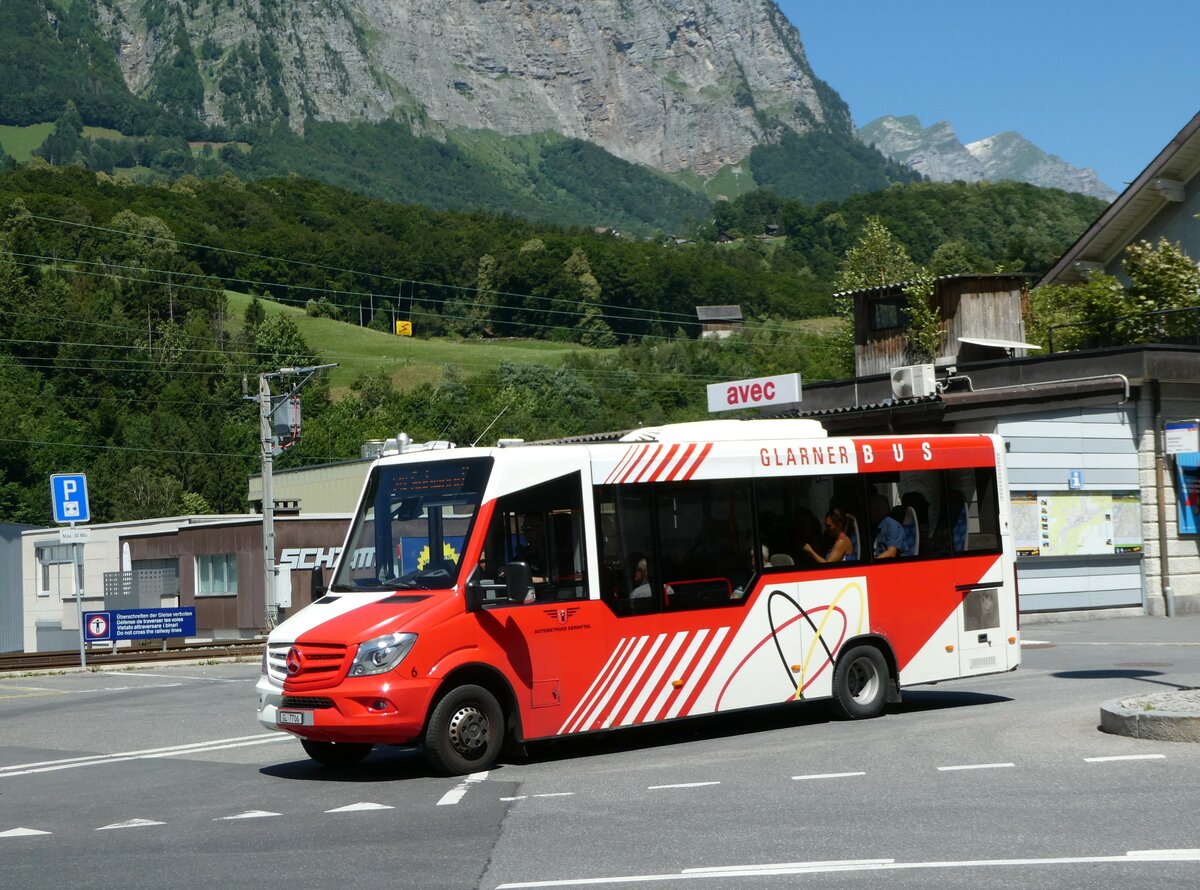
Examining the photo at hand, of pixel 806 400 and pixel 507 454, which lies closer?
pixel 507 454

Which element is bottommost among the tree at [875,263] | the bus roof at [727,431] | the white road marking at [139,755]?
the white road marking at [139,755]

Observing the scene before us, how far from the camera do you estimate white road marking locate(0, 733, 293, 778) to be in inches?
571

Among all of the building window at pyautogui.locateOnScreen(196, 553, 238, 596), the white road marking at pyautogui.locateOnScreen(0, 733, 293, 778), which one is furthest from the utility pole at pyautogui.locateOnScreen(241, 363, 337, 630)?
the white road marking at pyautogui.locateOnScreen(0, 733, 293, 778)

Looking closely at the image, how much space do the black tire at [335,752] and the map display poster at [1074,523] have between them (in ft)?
56.3

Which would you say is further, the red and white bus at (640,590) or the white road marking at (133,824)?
the red and white bus at (640,590)

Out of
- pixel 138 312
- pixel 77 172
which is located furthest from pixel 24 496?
pixel 77 172

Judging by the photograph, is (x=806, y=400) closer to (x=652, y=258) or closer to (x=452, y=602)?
(x=452, y=602)

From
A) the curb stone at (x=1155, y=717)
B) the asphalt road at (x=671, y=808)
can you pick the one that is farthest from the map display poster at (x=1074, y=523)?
the curb stone at (x=1155, y=717)

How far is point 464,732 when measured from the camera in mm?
12289

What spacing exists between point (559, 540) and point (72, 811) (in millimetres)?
4398

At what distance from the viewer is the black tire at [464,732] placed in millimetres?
12086

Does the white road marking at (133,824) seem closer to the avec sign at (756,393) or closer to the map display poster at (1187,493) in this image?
the map display poster at (1187,493)

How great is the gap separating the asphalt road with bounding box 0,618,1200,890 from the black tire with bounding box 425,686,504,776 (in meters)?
0.17

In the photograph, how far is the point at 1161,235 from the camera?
129ft
